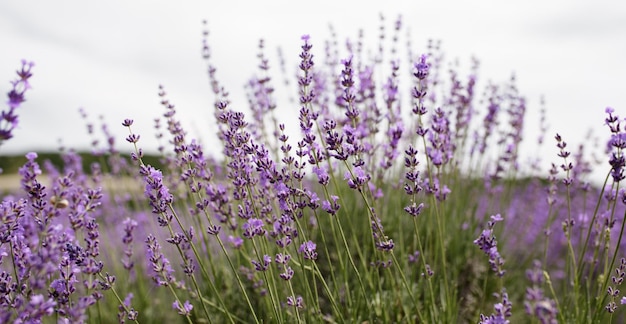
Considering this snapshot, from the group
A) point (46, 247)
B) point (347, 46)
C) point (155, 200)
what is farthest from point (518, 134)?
point (46, 247)

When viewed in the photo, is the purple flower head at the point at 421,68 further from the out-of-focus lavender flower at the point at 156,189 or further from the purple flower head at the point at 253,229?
the out-of-focus lavender flower at the point at 156,189

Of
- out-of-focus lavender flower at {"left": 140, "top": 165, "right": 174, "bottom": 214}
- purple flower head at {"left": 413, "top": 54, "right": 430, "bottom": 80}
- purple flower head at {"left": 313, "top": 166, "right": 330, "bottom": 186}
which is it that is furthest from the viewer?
purple flower head at {"left": 413, "top": 54, "right": 430, "bottom": 80}

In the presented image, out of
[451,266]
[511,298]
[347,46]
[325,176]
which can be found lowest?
[511,298]

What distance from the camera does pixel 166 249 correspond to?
6.04 meters

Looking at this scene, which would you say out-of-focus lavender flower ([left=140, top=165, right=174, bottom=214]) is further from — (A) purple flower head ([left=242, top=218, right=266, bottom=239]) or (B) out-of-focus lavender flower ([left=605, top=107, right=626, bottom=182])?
(B) out-of-focus lavender flower ([left=605, top=107, right=626, bottom=182])

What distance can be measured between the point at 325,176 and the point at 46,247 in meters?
0.99

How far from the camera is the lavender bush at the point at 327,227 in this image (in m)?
2.19

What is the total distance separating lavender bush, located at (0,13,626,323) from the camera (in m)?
2.19

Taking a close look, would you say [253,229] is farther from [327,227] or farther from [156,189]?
[327,227]

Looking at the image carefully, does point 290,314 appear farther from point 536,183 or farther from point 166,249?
point 536,183

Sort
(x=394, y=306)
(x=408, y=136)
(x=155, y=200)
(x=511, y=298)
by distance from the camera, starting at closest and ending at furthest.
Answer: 1. (x=155, y=200)
2. (x=394, y=306)
3. (x=511, y=298)
4. (x=408, y=136)

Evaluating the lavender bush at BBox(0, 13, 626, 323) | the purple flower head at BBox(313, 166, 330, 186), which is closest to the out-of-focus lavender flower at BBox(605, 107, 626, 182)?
the lavender bush at BBox(0, 13, 626, 323)

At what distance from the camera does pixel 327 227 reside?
15.9ft

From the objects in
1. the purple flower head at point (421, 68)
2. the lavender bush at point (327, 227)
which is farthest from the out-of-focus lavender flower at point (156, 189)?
the purple flower head at point (421, 68)
